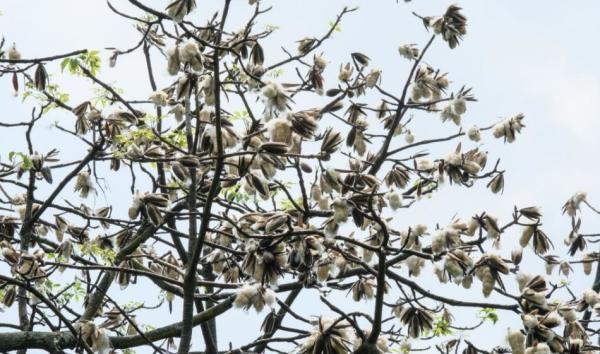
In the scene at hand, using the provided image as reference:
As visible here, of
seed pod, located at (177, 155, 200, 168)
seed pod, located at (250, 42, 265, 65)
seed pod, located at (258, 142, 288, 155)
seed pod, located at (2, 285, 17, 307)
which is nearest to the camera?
seed pod, located at (258, 142, 288, 155)

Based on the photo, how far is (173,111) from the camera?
25.7 ft

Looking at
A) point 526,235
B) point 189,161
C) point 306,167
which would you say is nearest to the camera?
point 189,161

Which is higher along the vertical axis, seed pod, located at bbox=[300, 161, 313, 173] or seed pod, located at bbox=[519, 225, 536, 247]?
seed pod, located at bbox=[300, 161, 313, 173]

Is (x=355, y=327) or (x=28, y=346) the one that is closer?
(x=355, y=327)

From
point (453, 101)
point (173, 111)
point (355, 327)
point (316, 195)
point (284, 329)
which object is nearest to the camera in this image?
point (355, 327)

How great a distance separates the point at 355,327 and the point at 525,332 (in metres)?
1.20

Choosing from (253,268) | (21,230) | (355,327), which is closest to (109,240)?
(21,230)

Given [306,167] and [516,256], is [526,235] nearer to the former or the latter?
[516,256]

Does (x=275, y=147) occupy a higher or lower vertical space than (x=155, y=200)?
lower

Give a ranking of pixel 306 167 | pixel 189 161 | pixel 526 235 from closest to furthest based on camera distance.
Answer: pixel 189 161
pixel 306 167
pixel 526 235

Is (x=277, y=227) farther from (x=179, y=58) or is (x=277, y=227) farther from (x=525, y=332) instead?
(x=525, y=332)

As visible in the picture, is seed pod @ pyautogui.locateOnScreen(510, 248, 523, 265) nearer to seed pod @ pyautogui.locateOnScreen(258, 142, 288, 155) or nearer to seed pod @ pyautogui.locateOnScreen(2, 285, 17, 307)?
seed pod @ pyautogui.locateOnScreen(258, 142, 288, 155)

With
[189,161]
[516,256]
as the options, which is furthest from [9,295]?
[516,256]

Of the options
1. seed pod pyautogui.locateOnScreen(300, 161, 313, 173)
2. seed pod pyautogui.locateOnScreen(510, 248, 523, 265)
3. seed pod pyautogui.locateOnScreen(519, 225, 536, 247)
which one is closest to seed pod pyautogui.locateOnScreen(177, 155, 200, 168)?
seed pod pyautogui.locateOnScreen(300, 161, 313, 173)
